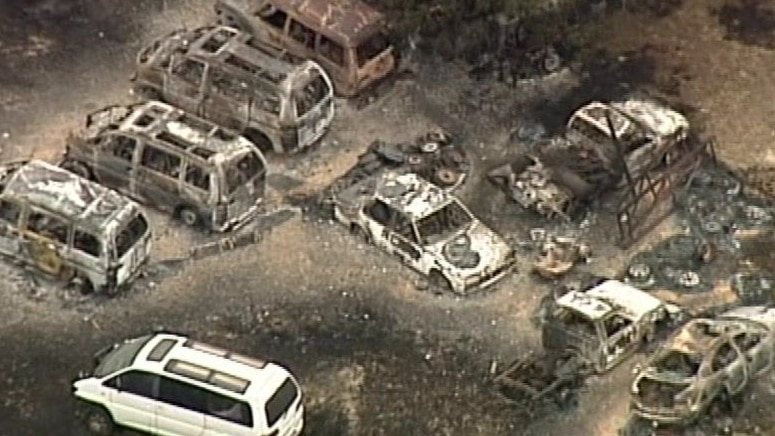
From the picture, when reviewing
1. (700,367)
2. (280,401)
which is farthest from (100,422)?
(700,367)

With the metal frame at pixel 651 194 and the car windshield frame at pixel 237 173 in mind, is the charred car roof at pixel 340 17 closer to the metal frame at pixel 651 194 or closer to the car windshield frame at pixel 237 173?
the car windshield frame at pixel 237 173

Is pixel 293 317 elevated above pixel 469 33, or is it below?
below

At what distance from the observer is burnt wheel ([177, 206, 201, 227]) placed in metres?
27.5

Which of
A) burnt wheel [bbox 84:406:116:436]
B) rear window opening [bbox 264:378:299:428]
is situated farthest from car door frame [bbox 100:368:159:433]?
rear window opening [bbox 264:378:299:428]

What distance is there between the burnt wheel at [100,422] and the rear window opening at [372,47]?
29.9ft

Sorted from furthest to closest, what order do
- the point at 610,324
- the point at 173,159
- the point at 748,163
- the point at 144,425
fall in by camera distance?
the point at 748,163 < the point at 173,159 < the point at 610,324 < the point at 144,425

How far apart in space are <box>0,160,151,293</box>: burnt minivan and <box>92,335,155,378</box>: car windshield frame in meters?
1.84

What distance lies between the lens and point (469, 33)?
30.5m

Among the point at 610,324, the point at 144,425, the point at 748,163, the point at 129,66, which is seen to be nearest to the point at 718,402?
the point at 610,324

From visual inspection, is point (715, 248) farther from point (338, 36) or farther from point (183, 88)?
point (183, 88)

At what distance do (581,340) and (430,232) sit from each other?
130 inches

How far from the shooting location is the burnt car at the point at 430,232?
26656mm

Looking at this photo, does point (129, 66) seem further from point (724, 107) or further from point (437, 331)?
point (724, 107)

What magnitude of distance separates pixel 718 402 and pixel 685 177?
207 inches
